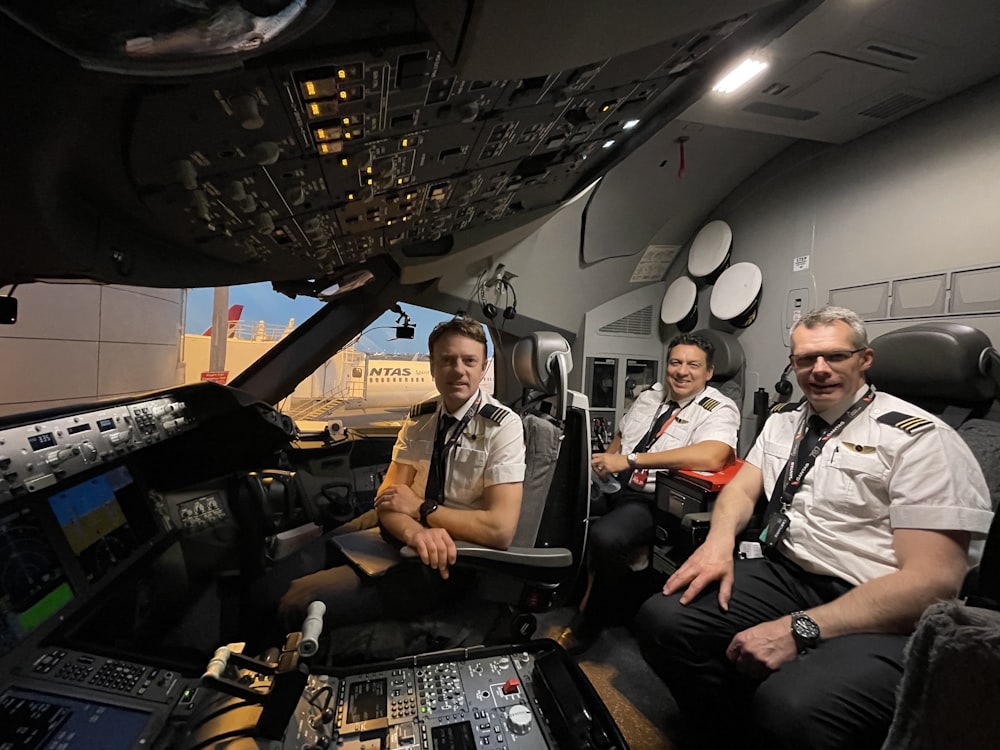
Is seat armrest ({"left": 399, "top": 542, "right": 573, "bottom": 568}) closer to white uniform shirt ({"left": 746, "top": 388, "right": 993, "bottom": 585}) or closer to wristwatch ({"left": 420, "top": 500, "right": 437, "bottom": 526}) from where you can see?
wristwatch ({"left": 420, "top": 500, "right": 437, "bottom": 526})

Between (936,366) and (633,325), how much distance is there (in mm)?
2029

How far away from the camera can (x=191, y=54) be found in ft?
2.16

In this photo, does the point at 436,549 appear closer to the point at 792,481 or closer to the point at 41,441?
the point at 41,441

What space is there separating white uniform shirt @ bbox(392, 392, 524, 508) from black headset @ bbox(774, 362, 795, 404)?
78.2 inches

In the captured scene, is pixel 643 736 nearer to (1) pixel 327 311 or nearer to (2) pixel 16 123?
(2) pixel 16 123

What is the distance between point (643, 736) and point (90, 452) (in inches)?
71.7

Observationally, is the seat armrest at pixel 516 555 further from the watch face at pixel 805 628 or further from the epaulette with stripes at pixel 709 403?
the epaulette with stripes at pixel 709 403

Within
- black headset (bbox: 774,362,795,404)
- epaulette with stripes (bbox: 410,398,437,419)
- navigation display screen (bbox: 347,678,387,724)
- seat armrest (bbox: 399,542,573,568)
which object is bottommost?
navigation display screen (bbox: 347,678,387,724)

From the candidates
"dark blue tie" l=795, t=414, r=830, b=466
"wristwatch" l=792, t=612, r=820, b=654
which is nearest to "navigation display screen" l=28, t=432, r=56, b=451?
"wristwatch" l=792, t=612, r=820, b=654

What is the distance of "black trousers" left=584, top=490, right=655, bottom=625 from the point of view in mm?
1919

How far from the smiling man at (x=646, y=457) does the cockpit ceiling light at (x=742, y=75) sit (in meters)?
1.23

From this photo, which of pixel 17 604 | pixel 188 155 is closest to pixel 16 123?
pixel 188 155

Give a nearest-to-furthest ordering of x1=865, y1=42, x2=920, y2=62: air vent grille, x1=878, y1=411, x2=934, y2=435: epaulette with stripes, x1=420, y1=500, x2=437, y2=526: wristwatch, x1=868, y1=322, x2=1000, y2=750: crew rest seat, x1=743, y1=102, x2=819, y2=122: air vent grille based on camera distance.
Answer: x1=868, y1=322, x2=1000, y2=750: crew rest seat < x1=878, y1=411, x2=934, y2=435: epaulette with stripes < x1=420, y1=500, x2=437, y2=526: wristwatch < x1=865, y1=42, x2=920, y2=62: air vent grille < x1=743, y1=102, x2=819, y2=122: air vent grille

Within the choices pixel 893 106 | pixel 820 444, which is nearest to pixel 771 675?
pixel 820 444
